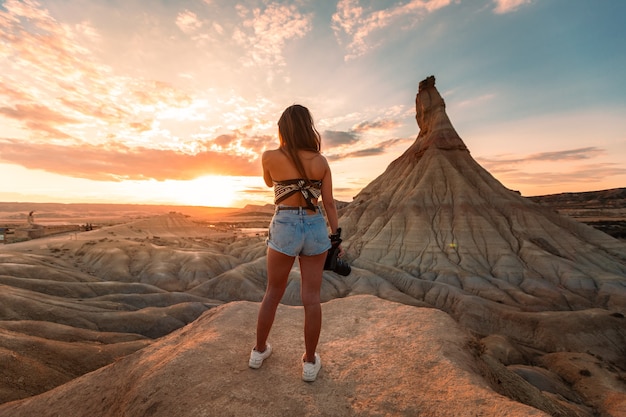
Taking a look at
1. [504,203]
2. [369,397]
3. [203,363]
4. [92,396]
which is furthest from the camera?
[504,203]

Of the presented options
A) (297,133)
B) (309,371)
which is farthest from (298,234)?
(309,371)

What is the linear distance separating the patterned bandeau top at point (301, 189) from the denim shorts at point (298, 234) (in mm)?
147

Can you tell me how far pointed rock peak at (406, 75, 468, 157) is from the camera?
57.2 m

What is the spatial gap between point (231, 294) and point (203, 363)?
39652mm

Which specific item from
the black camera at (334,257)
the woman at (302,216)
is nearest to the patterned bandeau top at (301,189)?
the woman at (302,216)

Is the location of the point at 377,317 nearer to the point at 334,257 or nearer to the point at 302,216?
the point at 334,257

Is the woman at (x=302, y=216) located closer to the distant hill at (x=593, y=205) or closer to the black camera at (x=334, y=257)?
the black camera at (x=334, y=257)

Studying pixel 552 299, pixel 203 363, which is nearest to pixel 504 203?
pixel 552 299

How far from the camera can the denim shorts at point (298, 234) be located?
135 inches

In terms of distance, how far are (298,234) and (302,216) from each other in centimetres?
22

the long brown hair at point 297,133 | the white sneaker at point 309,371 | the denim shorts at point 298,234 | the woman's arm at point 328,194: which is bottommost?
the white sneaker at point 309,371

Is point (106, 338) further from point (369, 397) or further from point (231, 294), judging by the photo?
point (231, 294)

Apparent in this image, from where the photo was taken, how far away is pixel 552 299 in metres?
37.7

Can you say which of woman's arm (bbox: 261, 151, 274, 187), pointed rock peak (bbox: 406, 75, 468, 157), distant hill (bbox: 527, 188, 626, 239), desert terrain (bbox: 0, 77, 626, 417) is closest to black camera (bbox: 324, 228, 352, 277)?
woman's arm (bbox: 261, 151, 274, 187)
